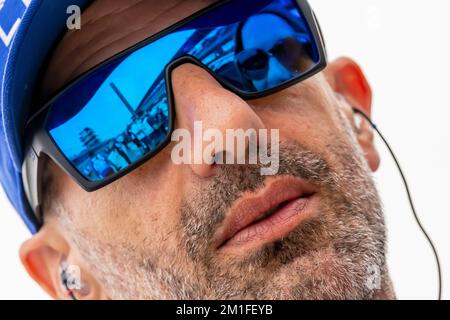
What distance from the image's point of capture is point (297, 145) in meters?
1.15

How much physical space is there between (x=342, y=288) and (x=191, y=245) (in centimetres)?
30

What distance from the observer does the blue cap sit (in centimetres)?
111

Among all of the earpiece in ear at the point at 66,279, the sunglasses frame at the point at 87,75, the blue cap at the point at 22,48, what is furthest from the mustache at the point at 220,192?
the earpiece in ear at the point at 66,279

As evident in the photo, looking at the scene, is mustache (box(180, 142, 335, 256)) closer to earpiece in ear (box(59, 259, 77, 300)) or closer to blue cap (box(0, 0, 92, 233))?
blue cap (box(0, 0, 92, 233))

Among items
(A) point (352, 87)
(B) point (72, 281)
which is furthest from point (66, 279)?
(A) point (352, 87)

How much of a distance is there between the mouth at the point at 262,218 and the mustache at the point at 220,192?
14mm

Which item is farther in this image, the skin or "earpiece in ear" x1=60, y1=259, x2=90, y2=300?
"earpiece in ear" x1=60, y1=259, x2=90, y2=300

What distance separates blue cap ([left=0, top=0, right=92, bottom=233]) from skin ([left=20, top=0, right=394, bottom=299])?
0.04 m

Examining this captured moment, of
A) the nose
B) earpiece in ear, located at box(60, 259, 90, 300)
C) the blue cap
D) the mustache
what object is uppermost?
the blue cap

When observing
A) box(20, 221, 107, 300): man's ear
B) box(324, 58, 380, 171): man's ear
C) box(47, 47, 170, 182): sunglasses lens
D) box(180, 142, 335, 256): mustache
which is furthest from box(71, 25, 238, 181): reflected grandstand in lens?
box(324, 58, 380, 171): man's ear

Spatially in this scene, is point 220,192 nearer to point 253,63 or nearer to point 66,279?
point 253,63

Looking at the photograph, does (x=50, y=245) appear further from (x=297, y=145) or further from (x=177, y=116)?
(x=297, y=145)

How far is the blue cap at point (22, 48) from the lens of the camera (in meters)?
1.11

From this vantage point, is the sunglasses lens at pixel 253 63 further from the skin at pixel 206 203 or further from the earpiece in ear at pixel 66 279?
the earpiece in ear at pixel 66 279
